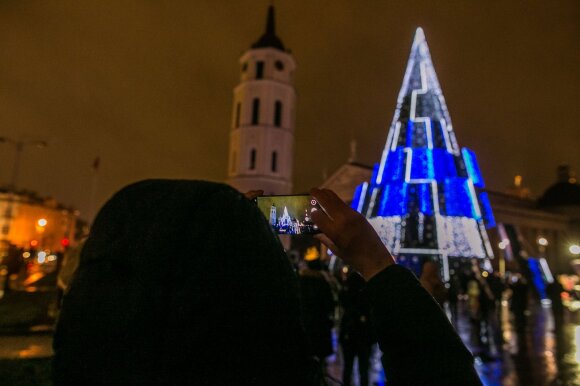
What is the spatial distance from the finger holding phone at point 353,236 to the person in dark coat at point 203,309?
0.23ft

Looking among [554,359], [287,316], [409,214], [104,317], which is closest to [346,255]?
[287,316]

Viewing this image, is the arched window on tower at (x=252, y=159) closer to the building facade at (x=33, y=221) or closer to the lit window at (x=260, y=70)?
the lit window at (x=260, y=70)

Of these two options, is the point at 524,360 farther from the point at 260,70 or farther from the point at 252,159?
the point at 260,70

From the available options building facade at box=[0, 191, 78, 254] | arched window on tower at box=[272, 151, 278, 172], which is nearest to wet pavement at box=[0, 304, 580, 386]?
arched window on tower at box=[272, 151, 278, 172]

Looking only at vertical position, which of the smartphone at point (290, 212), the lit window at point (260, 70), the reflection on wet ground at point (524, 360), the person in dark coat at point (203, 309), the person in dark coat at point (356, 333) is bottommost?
the reflection on wet ground at point (524, 360)

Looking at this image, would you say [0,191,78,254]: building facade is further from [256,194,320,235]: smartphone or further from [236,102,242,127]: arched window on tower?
[256,194,320,235]: smartphone

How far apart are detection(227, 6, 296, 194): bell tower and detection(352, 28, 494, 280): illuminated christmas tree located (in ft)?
108

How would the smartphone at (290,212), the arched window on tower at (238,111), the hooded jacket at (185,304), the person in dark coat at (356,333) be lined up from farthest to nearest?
1. the arched window on tower at (238,111)
2. the person in dark coat at (356,333)
3. the smartphone at (290,212)
4. the hooded jacket at (185,304)

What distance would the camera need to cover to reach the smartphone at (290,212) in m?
1.74

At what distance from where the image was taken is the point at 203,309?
111cm

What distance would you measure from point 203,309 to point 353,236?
0.51 metres

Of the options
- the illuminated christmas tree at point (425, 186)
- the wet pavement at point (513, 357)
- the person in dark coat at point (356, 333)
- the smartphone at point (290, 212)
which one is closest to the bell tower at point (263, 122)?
the illuminated christmas tree at point (425, 186)

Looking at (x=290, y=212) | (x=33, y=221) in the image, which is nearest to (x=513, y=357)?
(x=290, y=212)

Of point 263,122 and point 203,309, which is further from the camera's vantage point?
point 263,122
